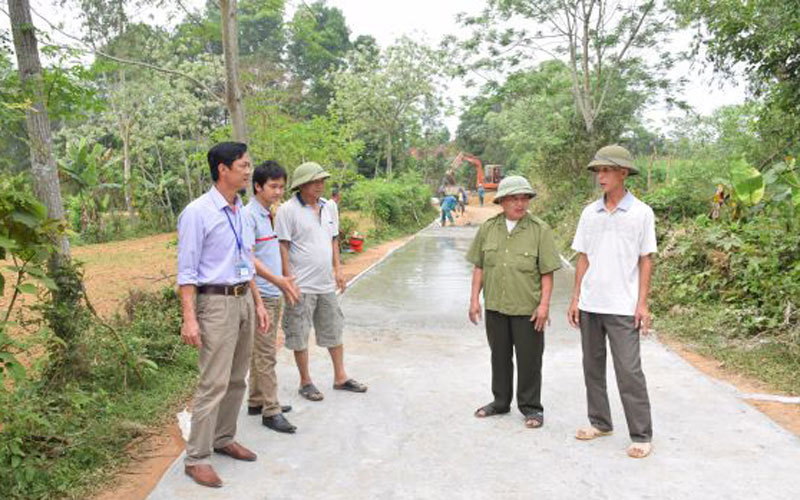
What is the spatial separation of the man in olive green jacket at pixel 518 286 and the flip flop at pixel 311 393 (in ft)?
4.15

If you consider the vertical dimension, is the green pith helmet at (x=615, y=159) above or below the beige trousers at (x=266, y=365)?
above

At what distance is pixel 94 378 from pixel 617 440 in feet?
12.6

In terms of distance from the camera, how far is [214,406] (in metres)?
3.51

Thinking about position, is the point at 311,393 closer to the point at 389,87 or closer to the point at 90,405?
the point at 90,405

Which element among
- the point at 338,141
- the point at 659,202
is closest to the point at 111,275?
the point at 338,141

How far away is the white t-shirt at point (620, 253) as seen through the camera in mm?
3928

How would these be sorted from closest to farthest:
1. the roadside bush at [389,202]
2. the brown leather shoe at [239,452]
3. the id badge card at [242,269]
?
the id badge card at [242,269] → the brown leather shoe at [239,452] → the roadside bush at [389,202]

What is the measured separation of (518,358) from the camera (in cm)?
441

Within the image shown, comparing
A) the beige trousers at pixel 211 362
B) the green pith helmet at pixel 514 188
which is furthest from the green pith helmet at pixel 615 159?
the beige trousers at pixel 211 362

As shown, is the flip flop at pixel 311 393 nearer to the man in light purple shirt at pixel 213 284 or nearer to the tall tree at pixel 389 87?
the man in light purple shirt at pixel 213 284

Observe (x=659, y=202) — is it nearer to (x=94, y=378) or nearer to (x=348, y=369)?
(x=348, y=369)

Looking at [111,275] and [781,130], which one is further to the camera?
[111,275]

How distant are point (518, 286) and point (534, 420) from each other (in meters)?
0.93

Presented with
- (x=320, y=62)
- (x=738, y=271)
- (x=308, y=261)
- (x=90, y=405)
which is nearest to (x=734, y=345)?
(x=738, y=271)
